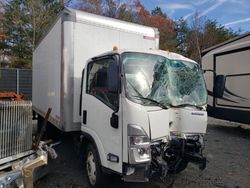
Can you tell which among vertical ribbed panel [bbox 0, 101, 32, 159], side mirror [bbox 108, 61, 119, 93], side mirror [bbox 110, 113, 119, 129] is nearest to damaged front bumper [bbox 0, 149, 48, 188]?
vertical ribbed panel [bbox 0, 101, 32, 159]

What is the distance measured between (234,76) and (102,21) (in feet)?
22.0

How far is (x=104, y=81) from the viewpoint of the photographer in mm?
4949

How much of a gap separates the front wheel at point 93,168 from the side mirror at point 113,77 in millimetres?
1195

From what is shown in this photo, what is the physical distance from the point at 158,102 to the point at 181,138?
0.68 m

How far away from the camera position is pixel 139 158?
165 inches

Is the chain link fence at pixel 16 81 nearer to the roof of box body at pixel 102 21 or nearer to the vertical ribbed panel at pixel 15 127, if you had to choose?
the roof of box body at pixel 102 21

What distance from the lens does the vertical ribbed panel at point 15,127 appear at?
13.6 feet

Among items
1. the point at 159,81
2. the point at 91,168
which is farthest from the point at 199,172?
the point at 159,81

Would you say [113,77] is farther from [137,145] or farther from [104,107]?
[137,145]

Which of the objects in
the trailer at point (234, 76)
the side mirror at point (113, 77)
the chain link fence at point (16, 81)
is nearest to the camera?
the side mirror at point (113, 77)

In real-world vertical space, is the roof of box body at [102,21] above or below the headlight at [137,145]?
above

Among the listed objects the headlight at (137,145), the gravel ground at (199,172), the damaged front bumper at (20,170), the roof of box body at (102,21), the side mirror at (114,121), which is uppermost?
the roof of box body at (102,21)

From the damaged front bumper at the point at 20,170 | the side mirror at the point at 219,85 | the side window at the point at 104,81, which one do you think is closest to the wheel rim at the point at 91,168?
the damaged front bumper at the point at 20,170

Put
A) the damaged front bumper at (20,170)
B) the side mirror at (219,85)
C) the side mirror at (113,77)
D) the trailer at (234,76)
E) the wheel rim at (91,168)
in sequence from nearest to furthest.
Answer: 1. the damaged front bumper at (20,170)
2. the side mirror at (113,77)
3. the wheel rim at (91,168)
4. the side mirror at (219,85)
5. the trailer at (234,76)
